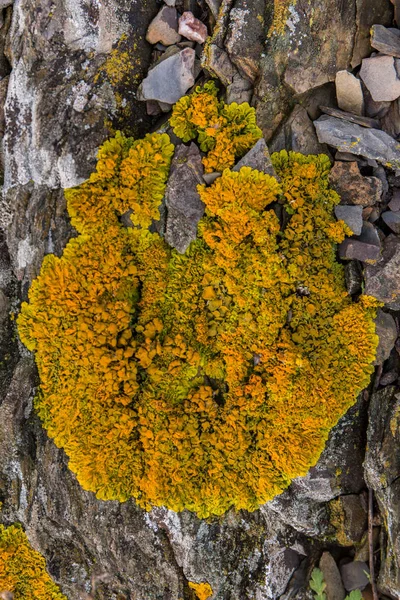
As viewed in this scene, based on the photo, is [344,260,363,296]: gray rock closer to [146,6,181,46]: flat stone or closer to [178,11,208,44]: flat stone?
[178,11,208,44]: flat stone

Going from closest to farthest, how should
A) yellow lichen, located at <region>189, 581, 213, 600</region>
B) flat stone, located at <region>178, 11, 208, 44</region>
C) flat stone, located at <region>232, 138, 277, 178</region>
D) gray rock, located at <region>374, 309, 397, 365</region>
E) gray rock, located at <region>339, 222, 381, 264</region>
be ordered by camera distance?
flat stone, located at <region>232, 138, 277, 178</region> < gray rock, located at <region>339, 222, 381, 264</region> < flat stone, located at <region>178, 11, 208, 44</region> < gray rock, located at <region>374, 309, 397, 365</region> < yellow lichen, located at <region>189, 581, 213, 600</region>

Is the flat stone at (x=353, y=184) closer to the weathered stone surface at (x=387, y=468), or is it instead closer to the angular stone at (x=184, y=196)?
the angular stone at (x=184, y=196)

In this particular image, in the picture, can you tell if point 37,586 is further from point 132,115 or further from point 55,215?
point 132,115

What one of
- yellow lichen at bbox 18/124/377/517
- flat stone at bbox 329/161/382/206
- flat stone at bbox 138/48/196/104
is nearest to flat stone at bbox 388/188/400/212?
flat stone at bbox 329/161/382/206

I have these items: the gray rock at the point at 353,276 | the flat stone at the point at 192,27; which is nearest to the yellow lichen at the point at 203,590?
the gray rock at the point at 353,276

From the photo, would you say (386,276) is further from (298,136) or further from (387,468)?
(387,468)

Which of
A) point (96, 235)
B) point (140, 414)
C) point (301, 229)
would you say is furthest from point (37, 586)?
point (301, 229)

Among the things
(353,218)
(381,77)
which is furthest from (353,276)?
(381,77)
